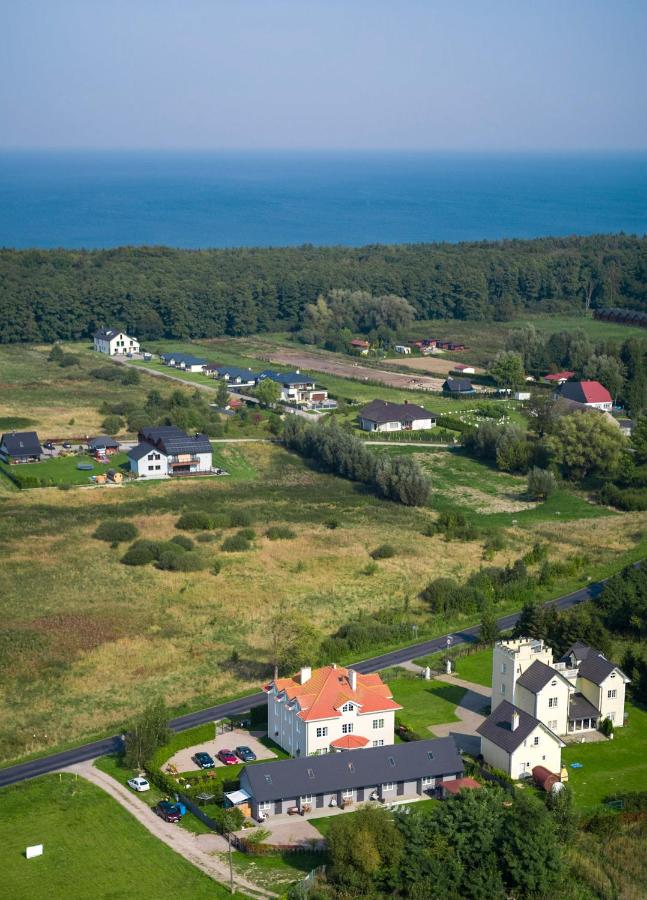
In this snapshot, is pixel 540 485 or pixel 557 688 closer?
pixel 557 688

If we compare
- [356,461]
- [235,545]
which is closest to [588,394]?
[356,461]

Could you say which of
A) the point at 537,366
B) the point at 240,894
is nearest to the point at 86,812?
the point at 240,894

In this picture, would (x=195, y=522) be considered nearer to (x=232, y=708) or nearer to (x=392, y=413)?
(x=232, y=708)

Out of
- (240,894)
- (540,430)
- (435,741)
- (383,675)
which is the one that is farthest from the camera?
(540,430)

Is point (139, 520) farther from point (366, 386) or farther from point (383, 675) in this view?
point (366, 386)

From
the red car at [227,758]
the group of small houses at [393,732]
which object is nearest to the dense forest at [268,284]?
the group of small houses at [393,732]

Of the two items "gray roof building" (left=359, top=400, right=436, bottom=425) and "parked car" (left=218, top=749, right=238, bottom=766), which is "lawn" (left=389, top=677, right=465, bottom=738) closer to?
"parked car" (left=218, top=749, right=238, bottom=766)

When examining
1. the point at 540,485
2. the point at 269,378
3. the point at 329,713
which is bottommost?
the point at 329,713
